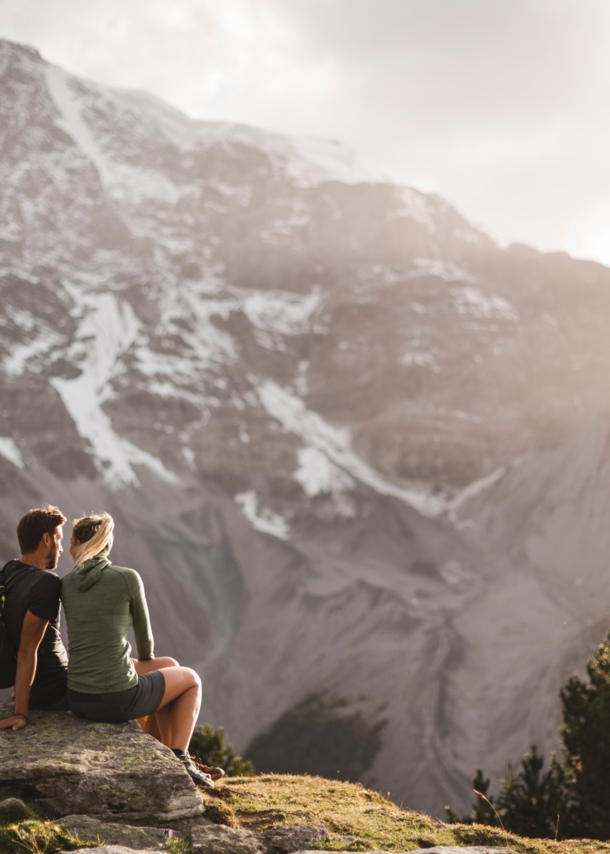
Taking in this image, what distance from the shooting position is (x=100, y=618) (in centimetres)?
615

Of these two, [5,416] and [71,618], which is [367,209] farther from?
[71,618]

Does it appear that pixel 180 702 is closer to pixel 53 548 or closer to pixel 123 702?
pixel 123 702

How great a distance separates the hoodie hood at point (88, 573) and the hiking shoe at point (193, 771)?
5.17 feet

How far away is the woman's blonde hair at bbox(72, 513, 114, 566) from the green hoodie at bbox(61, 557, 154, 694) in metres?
0.07

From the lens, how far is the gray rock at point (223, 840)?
216 inches

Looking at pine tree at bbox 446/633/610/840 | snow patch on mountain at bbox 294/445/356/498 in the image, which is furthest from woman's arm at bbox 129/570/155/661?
snow patch on mountain at bbox 294/445/356/498

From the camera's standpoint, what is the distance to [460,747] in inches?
2469

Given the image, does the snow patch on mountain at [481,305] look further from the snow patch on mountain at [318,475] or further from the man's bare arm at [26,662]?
the man's bare arm at [26,662]

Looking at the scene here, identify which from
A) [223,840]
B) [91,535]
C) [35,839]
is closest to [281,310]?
[91,535]

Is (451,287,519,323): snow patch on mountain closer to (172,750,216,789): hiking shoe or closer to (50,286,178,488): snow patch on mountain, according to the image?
(50,286,178,488): snow patch on mountain

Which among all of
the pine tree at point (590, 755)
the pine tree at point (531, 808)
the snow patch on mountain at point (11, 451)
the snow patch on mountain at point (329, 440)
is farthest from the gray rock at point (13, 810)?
the snow patch on mountain at point (329, 440)

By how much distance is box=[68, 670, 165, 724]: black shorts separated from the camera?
632 centimetres

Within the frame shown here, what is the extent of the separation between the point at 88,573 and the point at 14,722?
4.39 ft

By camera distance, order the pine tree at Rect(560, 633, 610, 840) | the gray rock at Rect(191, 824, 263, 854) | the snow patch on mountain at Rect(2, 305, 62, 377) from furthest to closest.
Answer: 1. the snow patch on mountain at Rect(2, 305, 62, 377)
2. the pine tree at Rect(560, 633, 610, 840)
3. the gray rock at Rect(191, 824, 263, 854)
